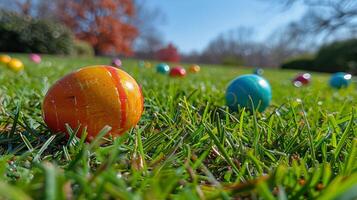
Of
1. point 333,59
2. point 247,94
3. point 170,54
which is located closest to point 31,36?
point 247,94

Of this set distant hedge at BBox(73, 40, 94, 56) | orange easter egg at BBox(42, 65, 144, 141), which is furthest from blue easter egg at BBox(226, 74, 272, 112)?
distant hedge at BBox(73, 40, 94, 56)

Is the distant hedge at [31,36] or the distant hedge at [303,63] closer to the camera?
the distant hedge at [31,36]

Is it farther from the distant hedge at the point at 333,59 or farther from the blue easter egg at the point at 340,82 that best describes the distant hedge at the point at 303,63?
the blue easter egg at the point at 340,82

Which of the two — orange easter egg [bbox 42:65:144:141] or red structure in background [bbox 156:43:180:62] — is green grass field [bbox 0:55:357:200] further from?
red structure in background [bbox 156:43:180:62]

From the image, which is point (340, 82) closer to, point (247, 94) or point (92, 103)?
point (247, 94)

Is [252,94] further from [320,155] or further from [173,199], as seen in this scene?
[173,199]

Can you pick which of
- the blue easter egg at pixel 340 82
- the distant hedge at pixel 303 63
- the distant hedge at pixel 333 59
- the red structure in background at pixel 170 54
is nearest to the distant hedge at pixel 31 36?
the blue easter egg at pixel 340 82

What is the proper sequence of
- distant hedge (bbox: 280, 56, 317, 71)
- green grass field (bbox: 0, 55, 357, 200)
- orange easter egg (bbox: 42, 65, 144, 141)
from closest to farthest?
green grass field (bbox: 0, 55, 357, 200) → orange easter egg (bbox: 42, 65, 144, 141) → distant hedge (bbox: 280, 56, 317, 71)
